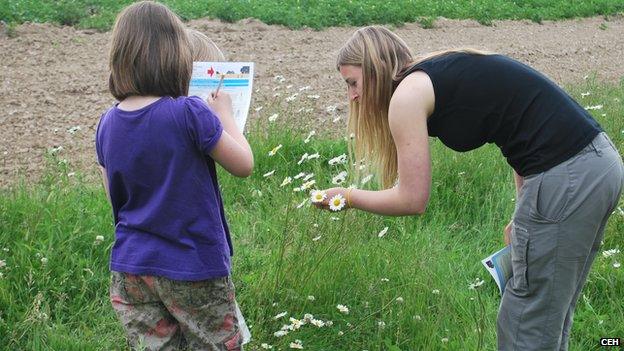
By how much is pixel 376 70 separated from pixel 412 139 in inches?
11.4

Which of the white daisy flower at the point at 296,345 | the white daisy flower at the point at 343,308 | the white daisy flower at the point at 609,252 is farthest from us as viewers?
the white daisy flower at the point at 609,252

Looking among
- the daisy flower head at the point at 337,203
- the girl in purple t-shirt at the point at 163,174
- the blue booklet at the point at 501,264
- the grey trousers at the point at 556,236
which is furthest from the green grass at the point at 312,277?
the daisy flower head at the point at 337,203

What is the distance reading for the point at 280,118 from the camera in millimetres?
5992

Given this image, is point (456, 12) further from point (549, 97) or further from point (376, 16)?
point (549, 97)

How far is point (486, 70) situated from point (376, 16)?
10.3m

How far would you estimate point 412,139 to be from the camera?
2.60 m

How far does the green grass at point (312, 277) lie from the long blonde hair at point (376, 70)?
0.73 metres

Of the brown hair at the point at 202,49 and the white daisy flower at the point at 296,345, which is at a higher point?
the brown hair at the point at 202,49

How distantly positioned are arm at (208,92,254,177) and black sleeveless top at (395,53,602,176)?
60 cm

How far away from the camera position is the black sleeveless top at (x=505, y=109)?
8.72 ft

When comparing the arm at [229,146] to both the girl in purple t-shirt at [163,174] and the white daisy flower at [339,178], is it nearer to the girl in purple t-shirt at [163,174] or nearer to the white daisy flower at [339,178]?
the girl in purple t-shirt at [163,174]

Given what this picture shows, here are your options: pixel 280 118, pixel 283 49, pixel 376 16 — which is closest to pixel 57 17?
pixel 283 49

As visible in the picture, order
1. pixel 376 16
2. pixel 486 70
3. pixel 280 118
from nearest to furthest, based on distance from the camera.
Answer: pixel 486 70, pixel 280 118, pixel 376 16

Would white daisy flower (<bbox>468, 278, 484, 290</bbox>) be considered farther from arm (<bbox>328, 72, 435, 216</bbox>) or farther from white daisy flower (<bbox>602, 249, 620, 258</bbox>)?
arm (<bbox>328, 72, 435, 216</bbox>)
